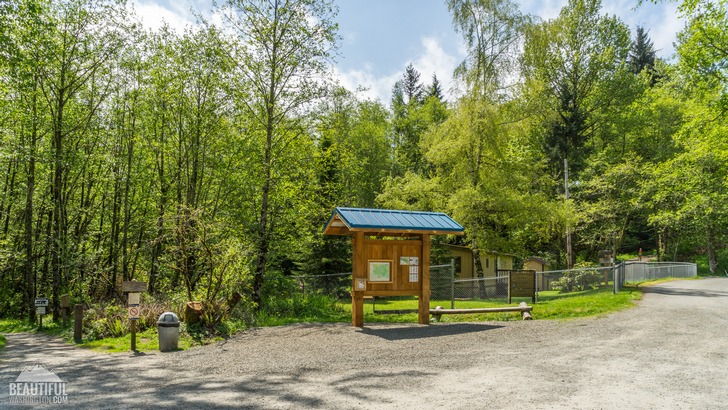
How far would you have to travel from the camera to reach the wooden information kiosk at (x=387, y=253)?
443 inches

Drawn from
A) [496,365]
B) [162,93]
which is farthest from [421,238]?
[162,93]

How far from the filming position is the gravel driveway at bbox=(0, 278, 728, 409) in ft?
17.1

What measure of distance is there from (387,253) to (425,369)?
517 cm

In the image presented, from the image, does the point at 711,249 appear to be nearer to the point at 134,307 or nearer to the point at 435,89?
the point at 435,89

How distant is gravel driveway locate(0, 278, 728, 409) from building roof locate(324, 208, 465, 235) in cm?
243

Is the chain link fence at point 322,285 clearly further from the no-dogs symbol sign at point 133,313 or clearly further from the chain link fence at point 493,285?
the no-dogs symbol sign at point 133,313

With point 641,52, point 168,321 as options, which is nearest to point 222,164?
point 168,321

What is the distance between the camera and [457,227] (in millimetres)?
11883

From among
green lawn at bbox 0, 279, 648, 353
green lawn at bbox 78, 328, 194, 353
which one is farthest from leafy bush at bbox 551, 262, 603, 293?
green lawn at bbox 78, 328, 194, 353

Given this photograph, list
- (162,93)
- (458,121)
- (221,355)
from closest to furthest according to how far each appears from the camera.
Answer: (221,355)
(162,93)
(458,121)

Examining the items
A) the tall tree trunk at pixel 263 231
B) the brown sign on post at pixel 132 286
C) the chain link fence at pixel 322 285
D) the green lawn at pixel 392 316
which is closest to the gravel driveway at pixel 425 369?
the green lawn at pixel 392 316

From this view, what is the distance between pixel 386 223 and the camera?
36.8 ft

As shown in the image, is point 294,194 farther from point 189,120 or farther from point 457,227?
point 457,227

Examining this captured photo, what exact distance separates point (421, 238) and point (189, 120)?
10.6m
